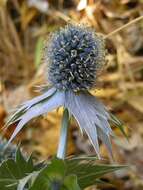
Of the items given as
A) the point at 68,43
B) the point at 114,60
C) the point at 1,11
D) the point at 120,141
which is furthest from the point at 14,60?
the point at 68,43

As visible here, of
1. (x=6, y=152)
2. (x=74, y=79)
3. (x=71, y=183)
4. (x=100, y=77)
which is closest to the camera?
(x=71, y=183)

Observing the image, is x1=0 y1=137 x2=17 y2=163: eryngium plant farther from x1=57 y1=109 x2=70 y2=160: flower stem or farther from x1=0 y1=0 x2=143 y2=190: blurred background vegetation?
x1=0 y1=0 x2=143 y2=190: blurred background vegetation

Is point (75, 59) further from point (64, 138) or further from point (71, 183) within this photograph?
point (71, 183)

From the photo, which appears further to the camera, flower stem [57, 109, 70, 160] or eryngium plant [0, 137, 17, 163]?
eryngium plant [0, 137, 17, 163]

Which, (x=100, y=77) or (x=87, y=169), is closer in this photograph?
(x=87, y=169)

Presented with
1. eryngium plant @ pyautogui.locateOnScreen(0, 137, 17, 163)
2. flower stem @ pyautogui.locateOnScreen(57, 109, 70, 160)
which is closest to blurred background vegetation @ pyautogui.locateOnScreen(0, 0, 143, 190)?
eryngium plant @ pyautogui.locateOnScreen(0, 137, 17, 163)

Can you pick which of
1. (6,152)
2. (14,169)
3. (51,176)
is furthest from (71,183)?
(6,152)

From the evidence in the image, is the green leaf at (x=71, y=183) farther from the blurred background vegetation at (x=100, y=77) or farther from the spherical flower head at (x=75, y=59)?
the blurred background vegetation at (x=100, y=77)
